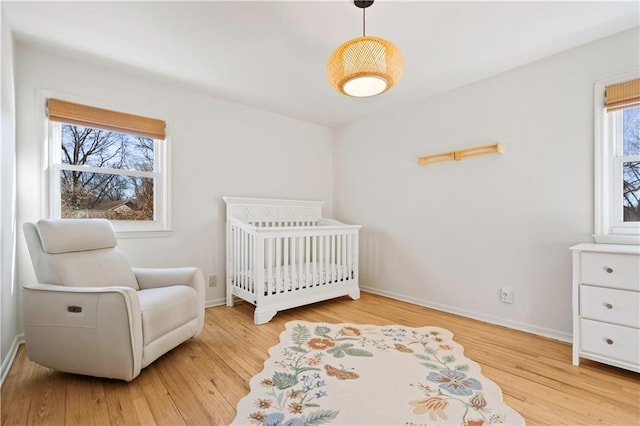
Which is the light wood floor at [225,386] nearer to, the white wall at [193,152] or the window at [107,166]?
the white wall at [193,152]

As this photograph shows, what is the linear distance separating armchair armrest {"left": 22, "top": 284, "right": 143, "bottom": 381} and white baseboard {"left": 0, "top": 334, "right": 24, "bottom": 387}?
201mm

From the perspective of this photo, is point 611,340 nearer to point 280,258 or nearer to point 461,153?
point 461,153

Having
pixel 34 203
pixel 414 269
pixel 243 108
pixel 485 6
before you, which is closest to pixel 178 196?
pixel 34 203

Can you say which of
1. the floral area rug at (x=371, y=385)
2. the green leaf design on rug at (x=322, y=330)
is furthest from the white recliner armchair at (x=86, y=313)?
the green leaf design on rug at (x=322, y=330)

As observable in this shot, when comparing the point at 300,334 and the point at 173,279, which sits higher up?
the point at 173,279

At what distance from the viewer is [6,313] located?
1854mm

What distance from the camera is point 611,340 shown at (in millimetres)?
1786

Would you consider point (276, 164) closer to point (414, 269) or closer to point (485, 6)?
point (414, 269)

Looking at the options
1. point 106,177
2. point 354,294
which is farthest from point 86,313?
point 354,294

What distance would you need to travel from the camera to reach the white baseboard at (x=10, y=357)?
169 cm

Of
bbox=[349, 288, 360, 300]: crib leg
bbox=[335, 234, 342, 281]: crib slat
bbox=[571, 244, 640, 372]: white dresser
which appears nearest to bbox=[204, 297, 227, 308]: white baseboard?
bbox=[335, 234, 342, 281]: crib slat

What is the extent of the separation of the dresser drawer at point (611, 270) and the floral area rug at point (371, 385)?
0.92 m

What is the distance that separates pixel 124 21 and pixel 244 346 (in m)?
2.35

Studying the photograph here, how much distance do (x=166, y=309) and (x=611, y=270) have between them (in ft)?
9.01
